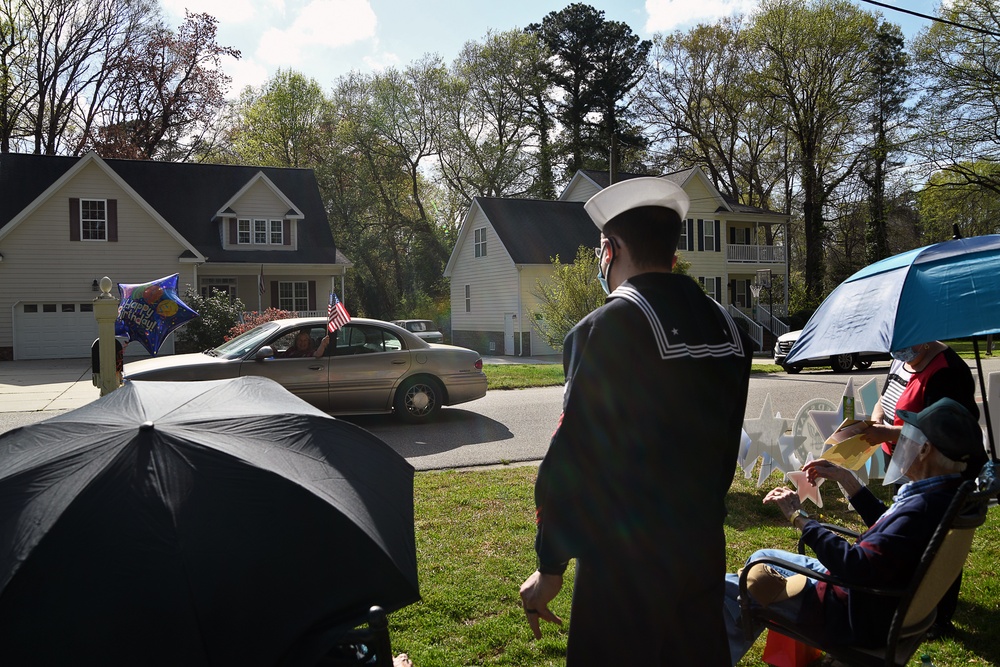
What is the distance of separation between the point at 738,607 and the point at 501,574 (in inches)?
73.1

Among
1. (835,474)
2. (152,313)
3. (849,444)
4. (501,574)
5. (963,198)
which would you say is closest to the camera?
(835,474)

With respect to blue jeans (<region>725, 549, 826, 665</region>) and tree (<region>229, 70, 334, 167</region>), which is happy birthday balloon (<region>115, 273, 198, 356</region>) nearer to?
blue jeans (<region>725, 549, 826, 665</region>)

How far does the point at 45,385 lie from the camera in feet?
59.4

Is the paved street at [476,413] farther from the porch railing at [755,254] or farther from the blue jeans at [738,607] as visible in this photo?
the porch railing at [755,254]

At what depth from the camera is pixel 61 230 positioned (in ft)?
90.2

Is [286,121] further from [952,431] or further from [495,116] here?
[952,431]

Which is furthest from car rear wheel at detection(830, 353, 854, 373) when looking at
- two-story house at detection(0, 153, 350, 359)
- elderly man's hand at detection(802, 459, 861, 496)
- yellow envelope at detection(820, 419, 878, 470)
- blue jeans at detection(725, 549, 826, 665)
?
two-story house at detection(0, 153, 350, 359)

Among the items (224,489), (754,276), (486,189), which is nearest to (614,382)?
(224,489)

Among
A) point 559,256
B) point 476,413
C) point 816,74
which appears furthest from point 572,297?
point 816,74

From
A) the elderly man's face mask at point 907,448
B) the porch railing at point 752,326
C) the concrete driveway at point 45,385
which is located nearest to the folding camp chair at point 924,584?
the elderly man's face mask at point 907,448

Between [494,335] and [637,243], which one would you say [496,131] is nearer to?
[494,335]

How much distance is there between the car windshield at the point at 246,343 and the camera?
10.7 meters

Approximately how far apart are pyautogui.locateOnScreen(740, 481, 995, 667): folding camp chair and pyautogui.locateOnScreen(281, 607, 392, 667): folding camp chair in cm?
169

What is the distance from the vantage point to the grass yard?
3898 mm
